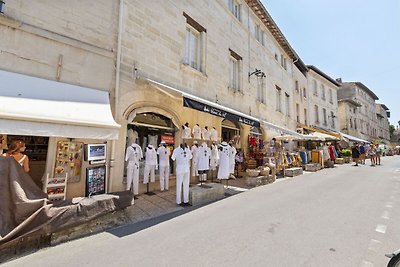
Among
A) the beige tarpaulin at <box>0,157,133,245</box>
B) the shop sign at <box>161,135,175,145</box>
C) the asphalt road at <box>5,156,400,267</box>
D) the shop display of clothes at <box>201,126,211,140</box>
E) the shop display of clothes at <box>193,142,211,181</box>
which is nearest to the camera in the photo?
the asphalt road at <box>5,156,400,267</box>

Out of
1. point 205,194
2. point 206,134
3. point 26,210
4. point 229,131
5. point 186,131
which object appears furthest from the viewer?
point 229,131

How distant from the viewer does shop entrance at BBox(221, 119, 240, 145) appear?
450 inches

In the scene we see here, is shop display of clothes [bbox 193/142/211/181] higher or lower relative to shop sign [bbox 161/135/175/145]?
lower

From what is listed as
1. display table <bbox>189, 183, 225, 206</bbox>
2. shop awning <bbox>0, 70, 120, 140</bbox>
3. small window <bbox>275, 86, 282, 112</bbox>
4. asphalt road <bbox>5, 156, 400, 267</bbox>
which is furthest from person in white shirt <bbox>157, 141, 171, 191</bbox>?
small window <bbox>275, 86, 282, 112</bbox>

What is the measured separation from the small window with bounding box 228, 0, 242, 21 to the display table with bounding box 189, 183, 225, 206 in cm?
1124

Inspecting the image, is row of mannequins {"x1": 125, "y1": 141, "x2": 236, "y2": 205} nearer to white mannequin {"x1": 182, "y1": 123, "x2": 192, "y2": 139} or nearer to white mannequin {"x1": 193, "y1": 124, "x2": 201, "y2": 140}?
white mannequin {"x1": 182, "y1": 123, "x2": 192, "y2": 139}

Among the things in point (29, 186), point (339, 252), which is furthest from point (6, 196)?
point (339, 252)

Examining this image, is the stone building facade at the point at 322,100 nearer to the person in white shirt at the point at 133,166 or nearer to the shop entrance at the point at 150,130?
the shop entrance at the point at 150,130

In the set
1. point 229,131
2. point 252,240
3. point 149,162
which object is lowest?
point 252,240

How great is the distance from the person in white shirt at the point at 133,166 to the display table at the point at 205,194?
1777 millimetres

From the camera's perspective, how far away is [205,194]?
6.30 meters

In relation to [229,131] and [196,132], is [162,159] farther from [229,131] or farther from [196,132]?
[229,131]

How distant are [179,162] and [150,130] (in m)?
2.06

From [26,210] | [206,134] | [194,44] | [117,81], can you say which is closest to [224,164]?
[206,134]
